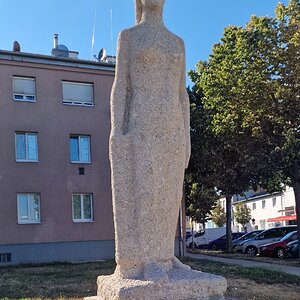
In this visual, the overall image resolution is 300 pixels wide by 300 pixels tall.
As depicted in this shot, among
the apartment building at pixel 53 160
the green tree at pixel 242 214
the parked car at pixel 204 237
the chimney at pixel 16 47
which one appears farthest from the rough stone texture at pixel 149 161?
the green tree at pixel 242 214

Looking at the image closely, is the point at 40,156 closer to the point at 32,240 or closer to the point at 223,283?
the point at 32,240

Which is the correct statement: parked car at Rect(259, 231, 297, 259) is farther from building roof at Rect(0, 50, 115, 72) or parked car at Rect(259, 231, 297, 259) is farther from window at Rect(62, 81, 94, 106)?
building roof at Rect(0, 50, 115, 72)

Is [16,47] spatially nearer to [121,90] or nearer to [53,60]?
[53,60]

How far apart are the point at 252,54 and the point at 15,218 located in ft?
40.9

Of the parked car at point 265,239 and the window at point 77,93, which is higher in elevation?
the window at point 77,93

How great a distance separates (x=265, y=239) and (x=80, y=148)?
→ 11967mm

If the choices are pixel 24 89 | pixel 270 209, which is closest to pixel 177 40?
pixel 24 89

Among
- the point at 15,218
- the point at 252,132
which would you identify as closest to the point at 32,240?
the point at 15,218

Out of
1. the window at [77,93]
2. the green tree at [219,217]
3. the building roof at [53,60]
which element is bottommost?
the green tree at [219,217]

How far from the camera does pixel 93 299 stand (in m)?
4.99

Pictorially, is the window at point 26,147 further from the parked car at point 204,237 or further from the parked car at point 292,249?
the parked car at point 204,237

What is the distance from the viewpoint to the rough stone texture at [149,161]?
471 cm

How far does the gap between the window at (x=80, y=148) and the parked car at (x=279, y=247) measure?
10286 mm

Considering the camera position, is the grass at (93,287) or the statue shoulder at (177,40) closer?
the statue shoulder at (177,40)
